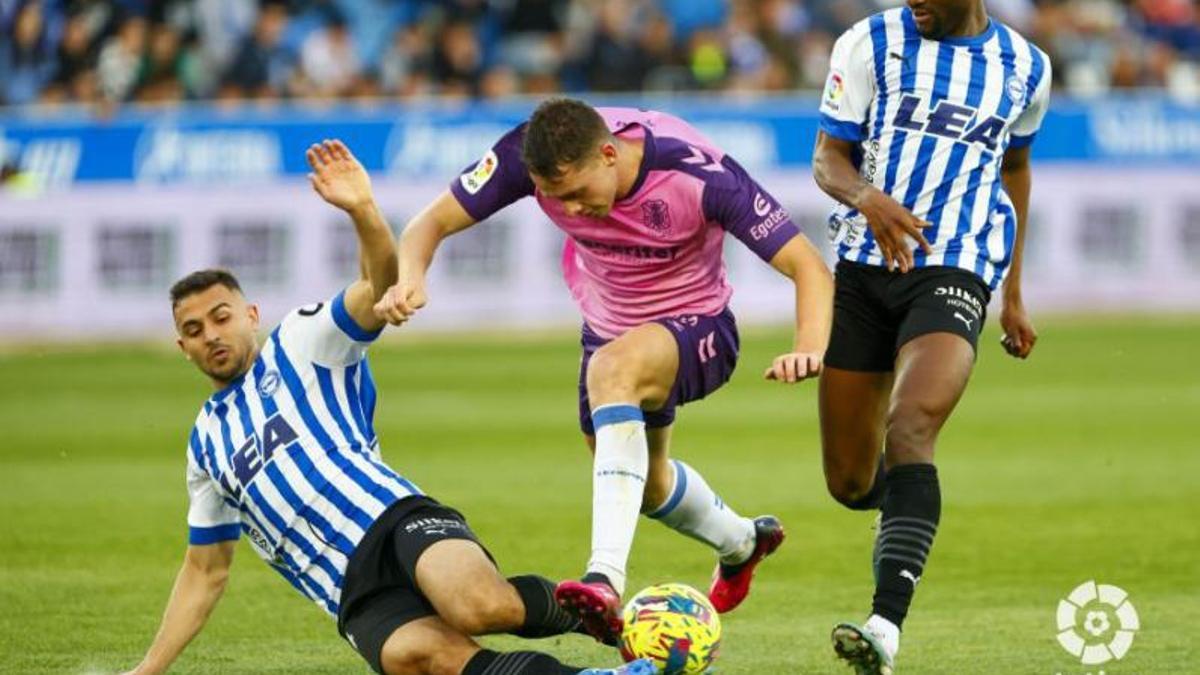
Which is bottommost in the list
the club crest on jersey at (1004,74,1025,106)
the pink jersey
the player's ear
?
the pink jersey

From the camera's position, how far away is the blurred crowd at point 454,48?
2147cm

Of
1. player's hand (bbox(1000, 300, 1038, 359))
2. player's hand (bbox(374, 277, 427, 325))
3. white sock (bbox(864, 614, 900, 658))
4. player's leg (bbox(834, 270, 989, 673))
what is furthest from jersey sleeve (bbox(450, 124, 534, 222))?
player's hand (bbox(1000, 300, 1038, 359))

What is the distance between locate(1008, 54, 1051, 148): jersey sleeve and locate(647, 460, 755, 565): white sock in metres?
1.71

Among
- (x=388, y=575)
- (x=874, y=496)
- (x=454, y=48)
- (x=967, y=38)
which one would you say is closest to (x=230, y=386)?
(x=388, y=575)

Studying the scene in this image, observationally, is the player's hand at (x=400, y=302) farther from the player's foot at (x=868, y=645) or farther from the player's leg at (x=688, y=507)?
the player's foot at (x=868, y=645)

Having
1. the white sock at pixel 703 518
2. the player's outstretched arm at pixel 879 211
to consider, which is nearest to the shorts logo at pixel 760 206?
the player's outstretched arm at pixel 879 211

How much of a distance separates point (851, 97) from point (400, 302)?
76.5 inches

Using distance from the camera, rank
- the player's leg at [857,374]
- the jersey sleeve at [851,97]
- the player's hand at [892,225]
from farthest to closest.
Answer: the player's leg at [857,374] → the jersey sleeve at [851,97] → the player's hand at [892,225]

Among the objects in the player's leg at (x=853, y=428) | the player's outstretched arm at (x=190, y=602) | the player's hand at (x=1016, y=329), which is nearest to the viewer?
the player's outstretched arm at (x=190, y=602)

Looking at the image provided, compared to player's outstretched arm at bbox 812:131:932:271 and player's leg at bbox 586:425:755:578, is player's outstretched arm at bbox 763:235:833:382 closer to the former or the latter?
player's outstretched arm at bbox 812:131:932:271

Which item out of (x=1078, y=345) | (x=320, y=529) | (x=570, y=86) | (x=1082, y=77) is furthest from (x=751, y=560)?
(x=1082, y=77)

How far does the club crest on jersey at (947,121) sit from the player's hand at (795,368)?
52.6 inches

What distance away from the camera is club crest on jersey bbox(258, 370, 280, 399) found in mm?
7258

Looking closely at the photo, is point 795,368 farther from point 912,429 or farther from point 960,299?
point 960,299
